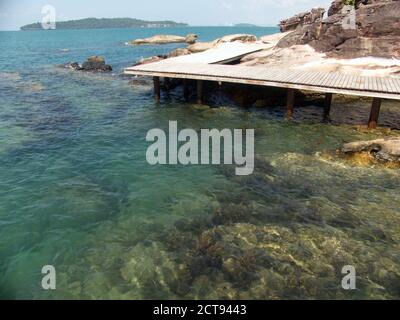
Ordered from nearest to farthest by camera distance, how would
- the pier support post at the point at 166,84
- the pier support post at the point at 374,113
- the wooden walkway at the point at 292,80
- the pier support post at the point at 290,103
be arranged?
Answer: the wooden walkway at the point at 292,80
the pier support post at the point at 374,113
the pier support post at the point at 290,103
the pier support post at the point at 166,84

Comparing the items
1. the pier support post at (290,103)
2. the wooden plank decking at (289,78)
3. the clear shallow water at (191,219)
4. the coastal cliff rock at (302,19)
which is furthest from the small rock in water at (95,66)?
the pier support post at (290,103)

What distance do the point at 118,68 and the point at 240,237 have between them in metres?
38.3

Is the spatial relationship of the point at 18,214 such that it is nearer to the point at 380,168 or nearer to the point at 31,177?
the point at 31,177

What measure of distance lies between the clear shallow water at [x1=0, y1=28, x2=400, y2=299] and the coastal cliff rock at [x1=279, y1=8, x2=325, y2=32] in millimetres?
29459

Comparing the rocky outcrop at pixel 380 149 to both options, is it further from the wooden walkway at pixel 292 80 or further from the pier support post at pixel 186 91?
→ the pier support post at pixel 186 91

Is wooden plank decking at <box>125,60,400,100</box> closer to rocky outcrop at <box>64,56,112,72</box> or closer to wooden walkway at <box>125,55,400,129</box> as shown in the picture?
wooden walkway at <box>125,55,400,129</box>

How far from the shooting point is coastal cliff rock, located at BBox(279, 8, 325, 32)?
146ft

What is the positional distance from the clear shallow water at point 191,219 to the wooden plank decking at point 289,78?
2.37m

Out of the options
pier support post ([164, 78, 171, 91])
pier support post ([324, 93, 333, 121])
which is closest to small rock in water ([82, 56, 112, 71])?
pier support post ([164, 78, 171, 91])

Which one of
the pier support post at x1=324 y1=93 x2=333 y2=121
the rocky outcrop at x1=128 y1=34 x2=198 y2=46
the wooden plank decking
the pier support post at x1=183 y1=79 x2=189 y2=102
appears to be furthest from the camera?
the rocky outcrop at x1=128 y1=34 x2=198 y2=46

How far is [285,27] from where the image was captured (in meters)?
49.8

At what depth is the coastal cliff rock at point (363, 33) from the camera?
25.9 meters

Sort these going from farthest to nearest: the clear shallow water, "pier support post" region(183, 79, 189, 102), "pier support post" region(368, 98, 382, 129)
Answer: "pier support post" region(183, 79, 189, 102) < "pier support post" region(368, 98, 382, 129) < the clear shallow water
